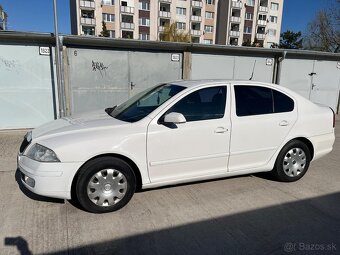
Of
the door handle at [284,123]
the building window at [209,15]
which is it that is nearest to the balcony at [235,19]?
the building window at [209,15]

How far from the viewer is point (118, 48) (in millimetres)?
7578

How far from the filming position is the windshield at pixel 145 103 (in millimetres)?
3406

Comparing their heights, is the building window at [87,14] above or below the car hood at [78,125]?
above

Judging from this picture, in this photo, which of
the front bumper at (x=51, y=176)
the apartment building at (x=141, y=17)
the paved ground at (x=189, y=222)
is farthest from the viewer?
the apartment building at (x=141, y=17)

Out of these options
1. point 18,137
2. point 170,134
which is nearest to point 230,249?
Answer: point 170,134

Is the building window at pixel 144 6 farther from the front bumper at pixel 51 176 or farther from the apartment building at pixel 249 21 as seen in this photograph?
the front bumper at pixel 51 176

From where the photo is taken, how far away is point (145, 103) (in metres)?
3.79

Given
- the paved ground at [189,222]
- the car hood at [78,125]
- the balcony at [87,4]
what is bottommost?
the paved ground at [189,222]

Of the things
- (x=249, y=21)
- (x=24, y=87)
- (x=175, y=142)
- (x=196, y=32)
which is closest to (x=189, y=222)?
(x=175, y=142)

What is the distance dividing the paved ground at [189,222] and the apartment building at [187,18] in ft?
132

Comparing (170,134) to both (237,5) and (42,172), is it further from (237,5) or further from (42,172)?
(237,5)

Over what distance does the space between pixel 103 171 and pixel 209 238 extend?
1392 mm

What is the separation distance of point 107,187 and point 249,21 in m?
54.3

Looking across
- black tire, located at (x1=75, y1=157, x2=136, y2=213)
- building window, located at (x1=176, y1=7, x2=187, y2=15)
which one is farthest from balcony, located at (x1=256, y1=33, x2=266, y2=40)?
black tire, located at (x1=75, y1=157, x2=136, y2=213)
